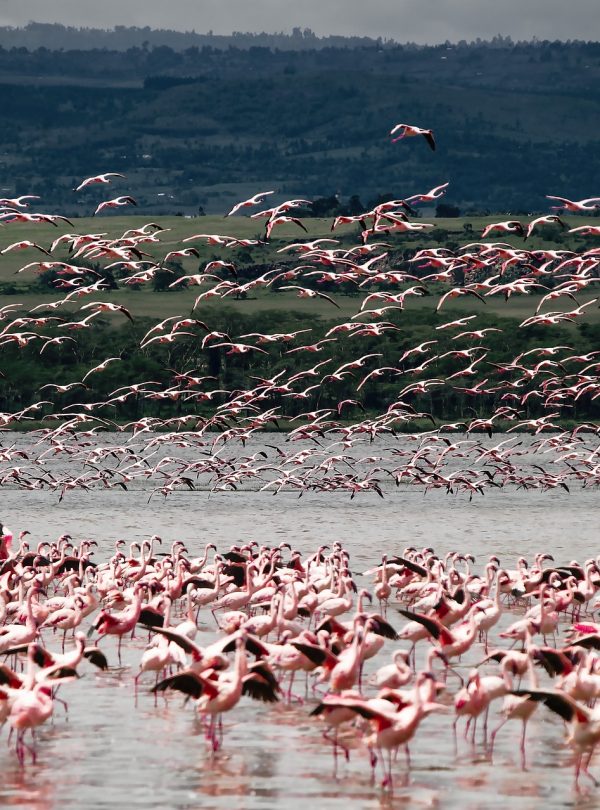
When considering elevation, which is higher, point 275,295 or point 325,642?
point 325,642

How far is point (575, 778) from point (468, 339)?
103649 mm

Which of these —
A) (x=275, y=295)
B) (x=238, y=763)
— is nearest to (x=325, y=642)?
(x=238, y=763)

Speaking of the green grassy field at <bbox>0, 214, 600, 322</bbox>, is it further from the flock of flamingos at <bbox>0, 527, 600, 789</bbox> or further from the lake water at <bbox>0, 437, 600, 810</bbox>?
the lake water at <bbox>0, 437, 600, 810</bbox>

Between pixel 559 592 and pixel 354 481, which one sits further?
pixel 354 481

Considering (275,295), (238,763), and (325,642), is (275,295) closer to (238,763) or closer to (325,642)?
(325,642)

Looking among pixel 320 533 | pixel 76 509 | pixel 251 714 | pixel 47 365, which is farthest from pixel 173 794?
pixel 47 365

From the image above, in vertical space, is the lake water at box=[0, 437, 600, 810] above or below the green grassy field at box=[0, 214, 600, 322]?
above

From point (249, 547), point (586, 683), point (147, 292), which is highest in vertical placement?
point (586, 683)

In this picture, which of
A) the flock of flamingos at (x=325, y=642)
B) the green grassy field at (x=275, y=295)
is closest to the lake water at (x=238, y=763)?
the flock of flamingos at (x=325, y=642)

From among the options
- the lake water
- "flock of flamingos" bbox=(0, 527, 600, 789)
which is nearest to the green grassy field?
"flock of flamingos" bbox=(0, 527, 600, 789)

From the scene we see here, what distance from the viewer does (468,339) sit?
121000 millimetres

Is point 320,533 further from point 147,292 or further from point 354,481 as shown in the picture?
point 147,292

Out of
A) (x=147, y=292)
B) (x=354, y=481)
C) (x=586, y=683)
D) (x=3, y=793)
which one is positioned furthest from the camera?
(x=147, y=292)

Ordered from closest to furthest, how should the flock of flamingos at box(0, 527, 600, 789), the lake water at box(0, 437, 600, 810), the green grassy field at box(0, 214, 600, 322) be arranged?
the lake water at box(0, 437, 600, 810) → the flock of flamingos at box(0, 527, 600, 789) → the green grassy field at box(0, 214, 600, 322)
